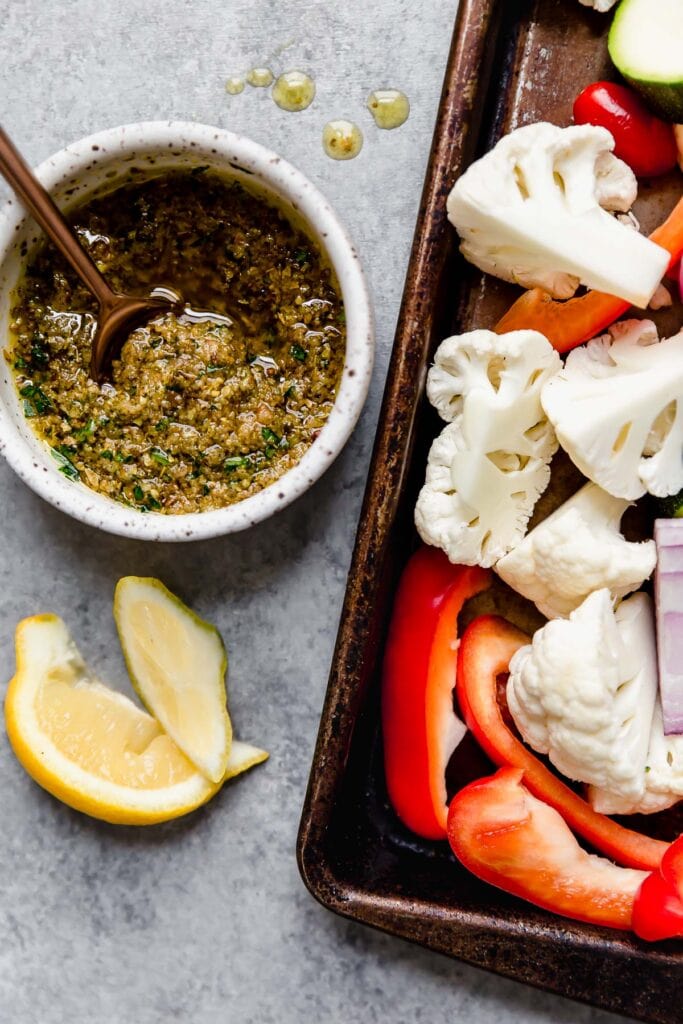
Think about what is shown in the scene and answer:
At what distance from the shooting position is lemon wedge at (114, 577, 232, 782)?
172cm

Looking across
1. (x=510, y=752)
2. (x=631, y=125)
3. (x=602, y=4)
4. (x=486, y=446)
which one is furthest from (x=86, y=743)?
(x=602, y=4)

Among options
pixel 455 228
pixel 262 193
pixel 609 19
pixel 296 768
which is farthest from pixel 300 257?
pixel 296 768

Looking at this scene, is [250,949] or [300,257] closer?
[300,257]

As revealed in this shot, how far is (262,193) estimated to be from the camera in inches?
62.4

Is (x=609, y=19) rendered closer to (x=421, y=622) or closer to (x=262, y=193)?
(x=262, y=193)

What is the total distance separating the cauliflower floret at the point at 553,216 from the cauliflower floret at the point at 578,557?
32 cm

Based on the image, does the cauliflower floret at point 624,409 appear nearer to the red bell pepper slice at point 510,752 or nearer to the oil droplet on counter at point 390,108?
the red bell pepper slice at point 510,752

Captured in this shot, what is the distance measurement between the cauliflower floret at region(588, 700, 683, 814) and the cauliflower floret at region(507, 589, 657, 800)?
0.06 ft

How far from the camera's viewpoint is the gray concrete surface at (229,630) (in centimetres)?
175

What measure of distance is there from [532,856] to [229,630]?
653 mm

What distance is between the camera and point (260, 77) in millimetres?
1771

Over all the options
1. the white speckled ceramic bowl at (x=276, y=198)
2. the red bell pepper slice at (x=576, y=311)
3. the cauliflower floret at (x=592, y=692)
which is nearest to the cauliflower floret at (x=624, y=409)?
the red bell pepper slice at (x=576, y=311)

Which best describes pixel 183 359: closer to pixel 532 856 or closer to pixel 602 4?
pixel 602 4

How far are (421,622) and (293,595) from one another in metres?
0.30
